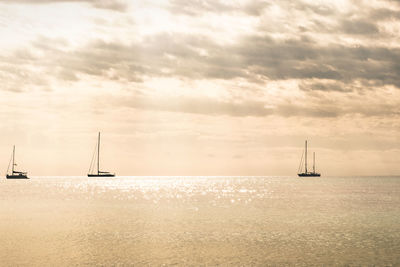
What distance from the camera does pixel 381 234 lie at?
53.9 metres

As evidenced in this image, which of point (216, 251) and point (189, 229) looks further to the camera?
point (189, 229)

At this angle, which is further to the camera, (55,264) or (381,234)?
(381,234)

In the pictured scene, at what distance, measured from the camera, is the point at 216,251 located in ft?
142

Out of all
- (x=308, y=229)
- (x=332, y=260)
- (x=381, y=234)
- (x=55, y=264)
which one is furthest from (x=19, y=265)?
(x=381, y=234)

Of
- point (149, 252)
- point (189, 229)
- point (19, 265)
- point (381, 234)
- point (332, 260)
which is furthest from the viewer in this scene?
point (189, 229)

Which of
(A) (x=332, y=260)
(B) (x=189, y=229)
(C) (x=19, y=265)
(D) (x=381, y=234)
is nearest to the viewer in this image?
(C) (x=19, y=265)

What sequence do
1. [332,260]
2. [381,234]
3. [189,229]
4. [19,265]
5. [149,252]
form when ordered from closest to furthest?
[19,265], [332,260], [149,252], [381,234], [189,229]

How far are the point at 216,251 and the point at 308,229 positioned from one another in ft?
67.1

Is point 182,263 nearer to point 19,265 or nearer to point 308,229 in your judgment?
point 19,265

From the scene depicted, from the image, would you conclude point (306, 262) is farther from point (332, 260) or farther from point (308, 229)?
point (308, 229)

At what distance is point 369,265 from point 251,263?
389 inches

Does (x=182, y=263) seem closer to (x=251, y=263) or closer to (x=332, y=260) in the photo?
(x=251, y=263)

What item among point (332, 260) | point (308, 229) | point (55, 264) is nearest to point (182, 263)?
point (55, 264)

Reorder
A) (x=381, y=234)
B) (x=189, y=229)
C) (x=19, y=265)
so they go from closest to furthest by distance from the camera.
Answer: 1. (x=19, y=265)
2. (x=381, y=234)
3. (x=189, y=229)
